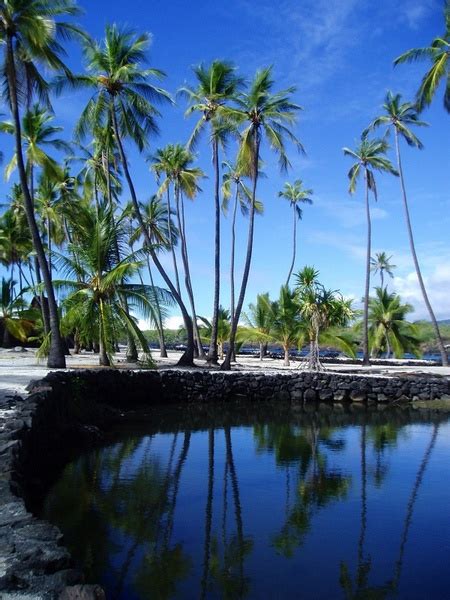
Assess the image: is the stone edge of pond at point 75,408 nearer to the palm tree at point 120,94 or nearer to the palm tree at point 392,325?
the palm tree at point 120,94

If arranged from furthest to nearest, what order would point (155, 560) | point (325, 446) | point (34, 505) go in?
1. point (325, 446)
2. point (34, 505)
3. point (155, 560)

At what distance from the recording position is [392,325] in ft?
146

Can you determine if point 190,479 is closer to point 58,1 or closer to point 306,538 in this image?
point 306,538

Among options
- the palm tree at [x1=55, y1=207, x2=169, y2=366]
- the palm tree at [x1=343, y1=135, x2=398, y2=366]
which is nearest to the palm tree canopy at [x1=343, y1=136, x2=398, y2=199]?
the palm tree at [x1=343, y1=135, x2=398, y2=366]

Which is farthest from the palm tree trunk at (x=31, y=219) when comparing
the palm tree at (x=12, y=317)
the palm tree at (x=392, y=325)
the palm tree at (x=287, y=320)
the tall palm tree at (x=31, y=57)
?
the palm tree at (x=392, y=325)

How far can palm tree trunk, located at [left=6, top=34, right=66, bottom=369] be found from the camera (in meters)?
18.9

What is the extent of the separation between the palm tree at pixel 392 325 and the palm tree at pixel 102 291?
27482mm

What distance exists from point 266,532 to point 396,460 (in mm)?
5421

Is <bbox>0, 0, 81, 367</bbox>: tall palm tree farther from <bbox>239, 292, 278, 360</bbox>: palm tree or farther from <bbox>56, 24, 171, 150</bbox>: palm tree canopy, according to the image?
<bbox>239, 292, 278, 360</bbox>: palm tree

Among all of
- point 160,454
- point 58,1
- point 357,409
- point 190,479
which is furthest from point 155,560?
point 58,1

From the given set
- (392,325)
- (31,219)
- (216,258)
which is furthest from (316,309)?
(392,325)

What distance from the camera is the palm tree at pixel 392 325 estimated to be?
4422cm

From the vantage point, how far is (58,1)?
19516mm

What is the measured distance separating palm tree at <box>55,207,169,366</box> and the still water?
7.32m
